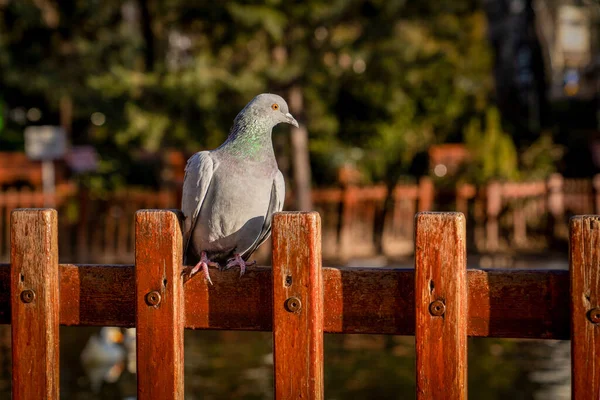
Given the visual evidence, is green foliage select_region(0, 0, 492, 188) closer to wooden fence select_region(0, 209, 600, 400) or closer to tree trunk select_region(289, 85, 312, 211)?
tree trunk select_region(289, 85, 312, 211)

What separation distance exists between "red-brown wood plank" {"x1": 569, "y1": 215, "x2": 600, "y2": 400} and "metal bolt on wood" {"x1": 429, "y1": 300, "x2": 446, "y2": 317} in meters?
0.31

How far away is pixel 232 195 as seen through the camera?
3.35 metres

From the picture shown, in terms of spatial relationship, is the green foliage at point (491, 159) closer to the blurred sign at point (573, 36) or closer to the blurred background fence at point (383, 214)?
the blurred background fence at point (383, 214)

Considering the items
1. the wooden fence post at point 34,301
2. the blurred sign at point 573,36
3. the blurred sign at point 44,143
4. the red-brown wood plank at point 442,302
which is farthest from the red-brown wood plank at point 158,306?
the blurred sign at point 573,36

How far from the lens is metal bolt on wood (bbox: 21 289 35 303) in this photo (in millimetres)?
2621

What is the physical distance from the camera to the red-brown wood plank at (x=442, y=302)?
7.64ft

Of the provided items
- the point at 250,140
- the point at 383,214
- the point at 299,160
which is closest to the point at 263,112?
the point at 250,140

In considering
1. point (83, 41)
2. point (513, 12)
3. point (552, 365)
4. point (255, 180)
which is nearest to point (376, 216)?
point (83, 41)

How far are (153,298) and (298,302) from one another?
1.35ft

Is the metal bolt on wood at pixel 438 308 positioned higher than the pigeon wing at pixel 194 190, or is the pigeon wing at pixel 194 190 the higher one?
the pigeon wing at pixel 194 190

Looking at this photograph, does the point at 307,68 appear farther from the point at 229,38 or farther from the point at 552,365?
the point at 552,365

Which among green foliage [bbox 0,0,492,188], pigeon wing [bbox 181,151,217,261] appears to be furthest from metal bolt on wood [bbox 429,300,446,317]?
green foliage [bbox 0,0,492,188]

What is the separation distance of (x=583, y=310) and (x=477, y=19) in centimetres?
2873

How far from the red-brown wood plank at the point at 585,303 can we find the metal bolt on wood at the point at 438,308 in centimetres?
31
